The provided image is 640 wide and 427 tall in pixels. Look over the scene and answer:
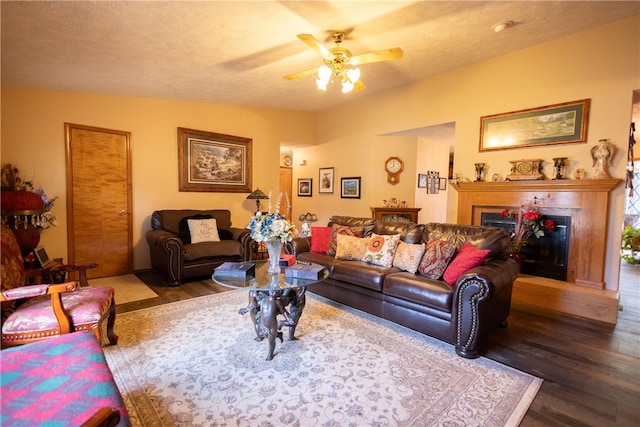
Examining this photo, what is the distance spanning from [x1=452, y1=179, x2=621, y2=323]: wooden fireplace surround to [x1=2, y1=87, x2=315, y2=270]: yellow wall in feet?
13.5

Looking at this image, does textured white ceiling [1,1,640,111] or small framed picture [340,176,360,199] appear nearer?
textured white ceiling [1,1,640,111]

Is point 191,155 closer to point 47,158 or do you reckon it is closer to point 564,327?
point 47,158

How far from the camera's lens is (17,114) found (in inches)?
146

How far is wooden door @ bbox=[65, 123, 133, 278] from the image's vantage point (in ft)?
13.5

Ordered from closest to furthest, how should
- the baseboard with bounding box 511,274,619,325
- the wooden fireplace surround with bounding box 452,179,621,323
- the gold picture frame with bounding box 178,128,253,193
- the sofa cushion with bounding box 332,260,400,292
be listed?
the sofa cushion with bounding box 332,260,400,292 → the baseboard with bounding box 511,274,619,325 → the wooden fireplace surround with bounding box 452,179,621,323 → the gold picture frame with bounding box 178,128,253,193

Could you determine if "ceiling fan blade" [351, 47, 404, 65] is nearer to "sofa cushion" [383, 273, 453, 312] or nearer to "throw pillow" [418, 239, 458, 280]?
"throw pillow" [418, 239, 458, 280]

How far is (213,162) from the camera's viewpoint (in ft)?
17.5

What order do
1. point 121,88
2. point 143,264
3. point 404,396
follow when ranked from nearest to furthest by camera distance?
point 404,396 → point 121,88 → point 143,264

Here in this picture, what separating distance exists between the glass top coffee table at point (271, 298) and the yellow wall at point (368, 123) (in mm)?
3088

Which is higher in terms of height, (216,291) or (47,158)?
(47,158)

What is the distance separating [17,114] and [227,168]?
2713 millimetres

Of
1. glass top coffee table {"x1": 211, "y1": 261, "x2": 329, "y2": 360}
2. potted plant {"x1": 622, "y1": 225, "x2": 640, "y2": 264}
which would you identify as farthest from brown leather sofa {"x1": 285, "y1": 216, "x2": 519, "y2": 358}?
potted plant {"x1": 622, "y1": 225, "x2": 640, "y2": 264}

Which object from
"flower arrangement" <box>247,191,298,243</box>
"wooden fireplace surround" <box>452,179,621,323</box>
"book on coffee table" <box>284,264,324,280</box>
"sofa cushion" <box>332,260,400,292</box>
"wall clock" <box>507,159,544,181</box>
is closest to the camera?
"flower arrangement" <box>247,191,298,243</box>

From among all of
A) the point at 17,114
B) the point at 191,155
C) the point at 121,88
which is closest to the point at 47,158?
the point at 17,114
